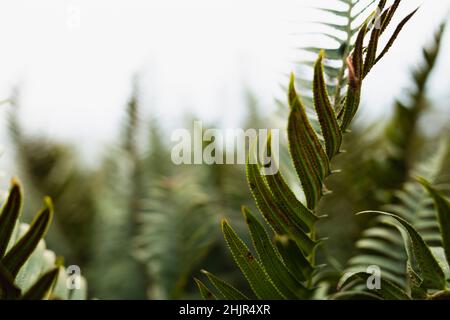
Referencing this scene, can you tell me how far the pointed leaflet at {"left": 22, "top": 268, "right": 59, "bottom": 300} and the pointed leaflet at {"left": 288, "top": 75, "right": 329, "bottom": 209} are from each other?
0.14 m

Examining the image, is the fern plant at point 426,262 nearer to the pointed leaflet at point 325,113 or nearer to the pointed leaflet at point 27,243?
the pointed leaflet at point 325,113

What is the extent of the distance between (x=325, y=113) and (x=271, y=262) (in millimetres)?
102

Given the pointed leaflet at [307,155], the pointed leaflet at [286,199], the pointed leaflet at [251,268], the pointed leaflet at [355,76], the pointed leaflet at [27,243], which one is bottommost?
the pointed leaflet at [251,268]

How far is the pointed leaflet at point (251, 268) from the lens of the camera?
0.31 meters

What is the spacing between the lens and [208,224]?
0.65 metres

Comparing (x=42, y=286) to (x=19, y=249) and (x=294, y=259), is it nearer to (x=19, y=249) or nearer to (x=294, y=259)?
(x=19, y=249)

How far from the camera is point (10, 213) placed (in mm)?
269

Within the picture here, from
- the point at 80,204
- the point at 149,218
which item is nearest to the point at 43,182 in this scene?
the point at 80,204

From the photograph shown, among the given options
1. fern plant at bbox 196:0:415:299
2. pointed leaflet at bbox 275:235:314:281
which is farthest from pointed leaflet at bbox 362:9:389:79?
pointed leaflet at bbox 275:235:314:281

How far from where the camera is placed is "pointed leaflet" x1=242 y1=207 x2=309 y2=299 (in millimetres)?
311

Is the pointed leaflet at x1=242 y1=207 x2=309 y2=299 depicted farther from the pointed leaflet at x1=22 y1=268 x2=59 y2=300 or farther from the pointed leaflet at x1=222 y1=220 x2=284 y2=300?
the pointed leaflet at x1=22 y1=268 x2=59 y2=300

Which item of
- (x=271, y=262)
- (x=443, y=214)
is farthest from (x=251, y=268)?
(x=443, y=214)

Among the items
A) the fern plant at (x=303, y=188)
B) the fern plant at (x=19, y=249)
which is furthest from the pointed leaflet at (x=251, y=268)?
the fern plant at (x=19, y=249)

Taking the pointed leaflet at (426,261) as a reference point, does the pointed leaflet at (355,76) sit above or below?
above
